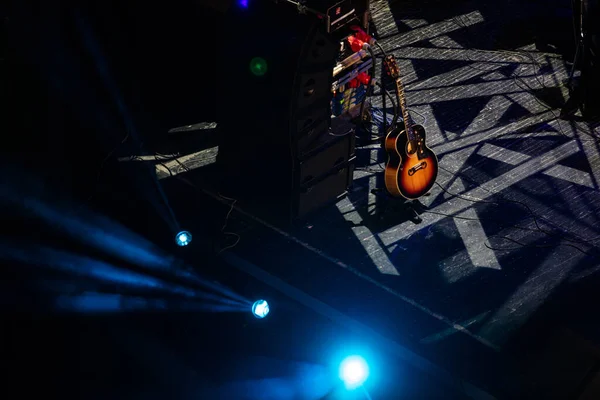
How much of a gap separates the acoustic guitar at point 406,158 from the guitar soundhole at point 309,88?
0.71 meters

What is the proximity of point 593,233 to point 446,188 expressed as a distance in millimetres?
1409

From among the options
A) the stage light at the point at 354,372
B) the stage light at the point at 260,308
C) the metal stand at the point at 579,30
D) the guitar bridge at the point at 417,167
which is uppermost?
the metal stand at the point at 579,30

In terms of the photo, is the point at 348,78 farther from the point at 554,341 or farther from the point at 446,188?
the point at 554,341

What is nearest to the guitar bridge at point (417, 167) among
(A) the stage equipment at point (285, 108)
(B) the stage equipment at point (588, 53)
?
(A) the stage equipment at point (285, 108)

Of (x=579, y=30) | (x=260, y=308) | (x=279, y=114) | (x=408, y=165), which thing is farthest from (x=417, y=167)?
(x=579, y=30)

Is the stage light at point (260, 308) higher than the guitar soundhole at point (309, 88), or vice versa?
the guitar soundhole at point (309, 88)

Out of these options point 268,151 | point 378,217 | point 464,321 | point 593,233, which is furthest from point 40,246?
point 593,233

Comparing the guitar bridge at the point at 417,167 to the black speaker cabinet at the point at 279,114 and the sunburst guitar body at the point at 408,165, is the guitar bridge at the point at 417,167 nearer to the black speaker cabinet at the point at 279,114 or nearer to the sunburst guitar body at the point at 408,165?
the sunburst guitar body at the point at 408,165

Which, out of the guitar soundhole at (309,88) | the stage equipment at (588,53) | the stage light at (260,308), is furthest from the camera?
the stage equipment at (588,53)

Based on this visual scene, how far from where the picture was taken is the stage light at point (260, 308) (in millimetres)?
4855

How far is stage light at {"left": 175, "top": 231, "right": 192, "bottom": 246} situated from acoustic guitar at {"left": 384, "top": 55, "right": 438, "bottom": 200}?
6.24 ft

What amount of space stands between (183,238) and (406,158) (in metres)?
2.15

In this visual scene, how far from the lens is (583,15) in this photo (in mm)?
6844

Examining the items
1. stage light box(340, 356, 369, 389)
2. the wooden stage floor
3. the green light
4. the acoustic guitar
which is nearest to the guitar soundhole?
the green light
